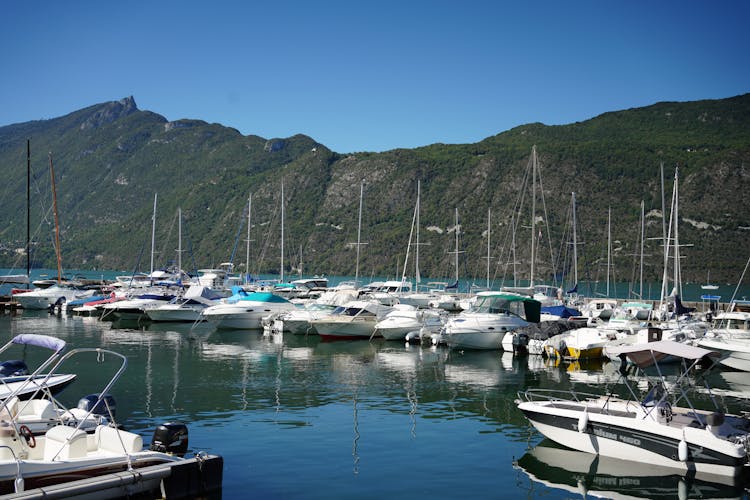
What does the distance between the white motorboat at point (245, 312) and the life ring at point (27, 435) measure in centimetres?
3380

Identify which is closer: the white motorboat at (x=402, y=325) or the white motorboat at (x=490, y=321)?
the white motorboat at (x=490, y=321)

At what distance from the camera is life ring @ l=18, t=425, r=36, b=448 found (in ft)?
41.2

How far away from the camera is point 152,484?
11.8m

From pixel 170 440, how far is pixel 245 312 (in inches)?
1348

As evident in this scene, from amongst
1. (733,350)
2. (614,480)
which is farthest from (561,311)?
(614,480)

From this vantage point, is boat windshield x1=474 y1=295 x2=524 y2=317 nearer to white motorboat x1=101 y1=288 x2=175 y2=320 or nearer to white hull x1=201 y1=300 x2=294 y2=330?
white hull x1=201 y1=300 x2=294 y2=330

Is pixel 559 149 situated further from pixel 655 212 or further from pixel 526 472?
pixel 526 472

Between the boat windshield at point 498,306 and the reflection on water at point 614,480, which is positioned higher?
the boat windshield at point 498,306

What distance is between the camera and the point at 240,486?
539 inches

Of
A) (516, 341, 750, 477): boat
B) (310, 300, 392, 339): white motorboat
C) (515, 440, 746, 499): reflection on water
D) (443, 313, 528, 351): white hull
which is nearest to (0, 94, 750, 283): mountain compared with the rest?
(310, 300, 392, 339): white motorboat

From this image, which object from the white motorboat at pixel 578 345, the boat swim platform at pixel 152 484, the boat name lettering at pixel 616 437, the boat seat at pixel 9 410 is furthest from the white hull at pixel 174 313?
the boat swim platform at pixel 152 484

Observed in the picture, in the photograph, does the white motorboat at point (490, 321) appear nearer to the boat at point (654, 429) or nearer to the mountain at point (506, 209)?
the boat at point (654, 429)

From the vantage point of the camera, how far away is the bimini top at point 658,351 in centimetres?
1599

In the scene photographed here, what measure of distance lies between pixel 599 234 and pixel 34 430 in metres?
138
